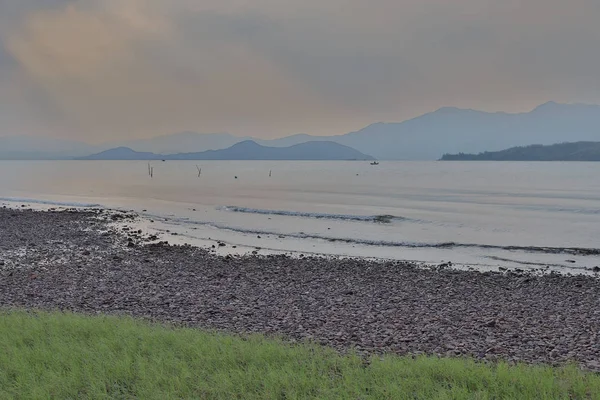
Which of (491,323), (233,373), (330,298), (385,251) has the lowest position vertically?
(385,251)

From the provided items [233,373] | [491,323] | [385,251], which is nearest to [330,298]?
[491,323]

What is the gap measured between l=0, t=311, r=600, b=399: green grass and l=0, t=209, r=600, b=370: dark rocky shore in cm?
136

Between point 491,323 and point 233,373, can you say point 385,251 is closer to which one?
point 491,323

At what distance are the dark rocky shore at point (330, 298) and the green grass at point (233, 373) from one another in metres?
1.36

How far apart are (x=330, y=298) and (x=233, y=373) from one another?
645 cm

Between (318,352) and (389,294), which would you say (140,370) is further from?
(389,294)

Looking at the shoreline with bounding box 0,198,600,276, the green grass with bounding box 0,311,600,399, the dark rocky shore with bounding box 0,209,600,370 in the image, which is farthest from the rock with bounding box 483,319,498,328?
the shoreline with bounding box 0,198,600,276

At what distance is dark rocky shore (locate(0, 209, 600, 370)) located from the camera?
342 inches

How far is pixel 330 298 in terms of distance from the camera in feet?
41.2

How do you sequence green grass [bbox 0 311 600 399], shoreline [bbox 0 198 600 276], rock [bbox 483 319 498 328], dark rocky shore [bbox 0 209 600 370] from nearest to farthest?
green grass [bbox 0 311 600 399] → dark rocky shore [bbox 0 209 600 370] → rock [bbox 483 319 498 328] → shoreline [bbox 0 198 600 276]

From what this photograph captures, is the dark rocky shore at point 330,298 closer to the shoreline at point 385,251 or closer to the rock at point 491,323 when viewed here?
the rock at point 491,323

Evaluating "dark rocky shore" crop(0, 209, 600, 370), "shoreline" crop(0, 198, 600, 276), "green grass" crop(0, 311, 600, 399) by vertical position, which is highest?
"green grass" crop(0, 311, 600, 399)

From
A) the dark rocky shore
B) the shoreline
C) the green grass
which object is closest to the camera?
the green grass

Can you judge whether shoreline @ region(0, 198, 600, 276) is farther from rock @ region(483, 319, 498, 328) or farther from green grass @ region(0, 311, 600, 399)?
green grass @ region(0, 311, 600, 399)
